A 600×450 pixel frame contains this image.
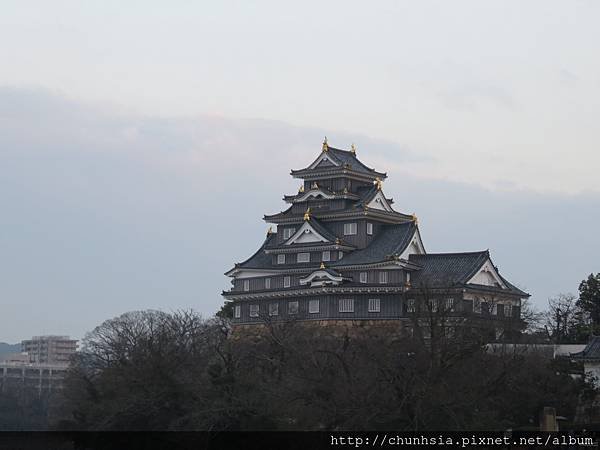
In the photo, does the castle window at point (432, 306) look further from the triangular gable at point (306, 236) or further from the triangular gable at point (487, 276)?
the triangular gable at point (306, 236)

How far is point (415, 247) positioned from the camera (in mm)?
66250

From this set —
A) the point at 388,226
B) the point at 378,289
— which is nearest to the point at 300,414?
the point at 378,289

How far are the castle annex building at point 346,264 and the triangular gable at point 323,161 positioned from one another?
0.21 feet

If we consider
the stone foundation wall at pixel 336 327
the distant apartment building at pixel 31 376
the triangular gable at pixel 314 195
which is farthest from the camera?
the distant apartment building at pixel 31 376

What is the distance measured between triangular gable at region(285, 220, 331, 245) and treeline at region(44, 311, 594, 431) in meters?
18.3

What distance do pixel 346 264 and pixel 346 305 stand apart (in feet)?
8.07

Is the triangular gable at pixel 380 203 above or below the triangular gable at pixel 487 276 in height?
above

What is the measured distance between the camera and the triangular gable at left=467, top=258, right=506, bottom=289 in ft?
208

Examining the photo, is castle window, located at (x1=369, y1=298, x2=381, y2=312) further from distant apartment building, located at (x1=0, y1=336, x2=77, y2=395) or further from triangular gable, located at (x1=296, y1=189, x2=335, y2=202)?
distant apartment building, located at (x1=0, y1=336, x2=77, y2=395)

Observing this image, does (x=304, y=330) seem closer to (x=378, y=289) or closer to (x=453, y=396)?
(x=378, y=289)

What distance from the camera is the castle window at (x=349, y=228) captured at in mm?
67312

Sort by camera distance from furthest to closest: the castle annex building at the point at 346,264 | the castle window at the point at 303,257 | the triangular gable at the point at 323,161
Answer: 1. the triangular gable at the point at 323,161
2. the castle window at the point at 303,257
3. the castle annex building at the point at 346,264

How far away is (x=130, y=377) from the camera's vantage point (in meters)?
41.0

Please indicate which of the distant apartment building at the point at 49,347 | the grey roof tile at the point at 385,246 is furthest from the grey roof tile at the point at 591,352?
the distant apartment building at the point at 49,347
